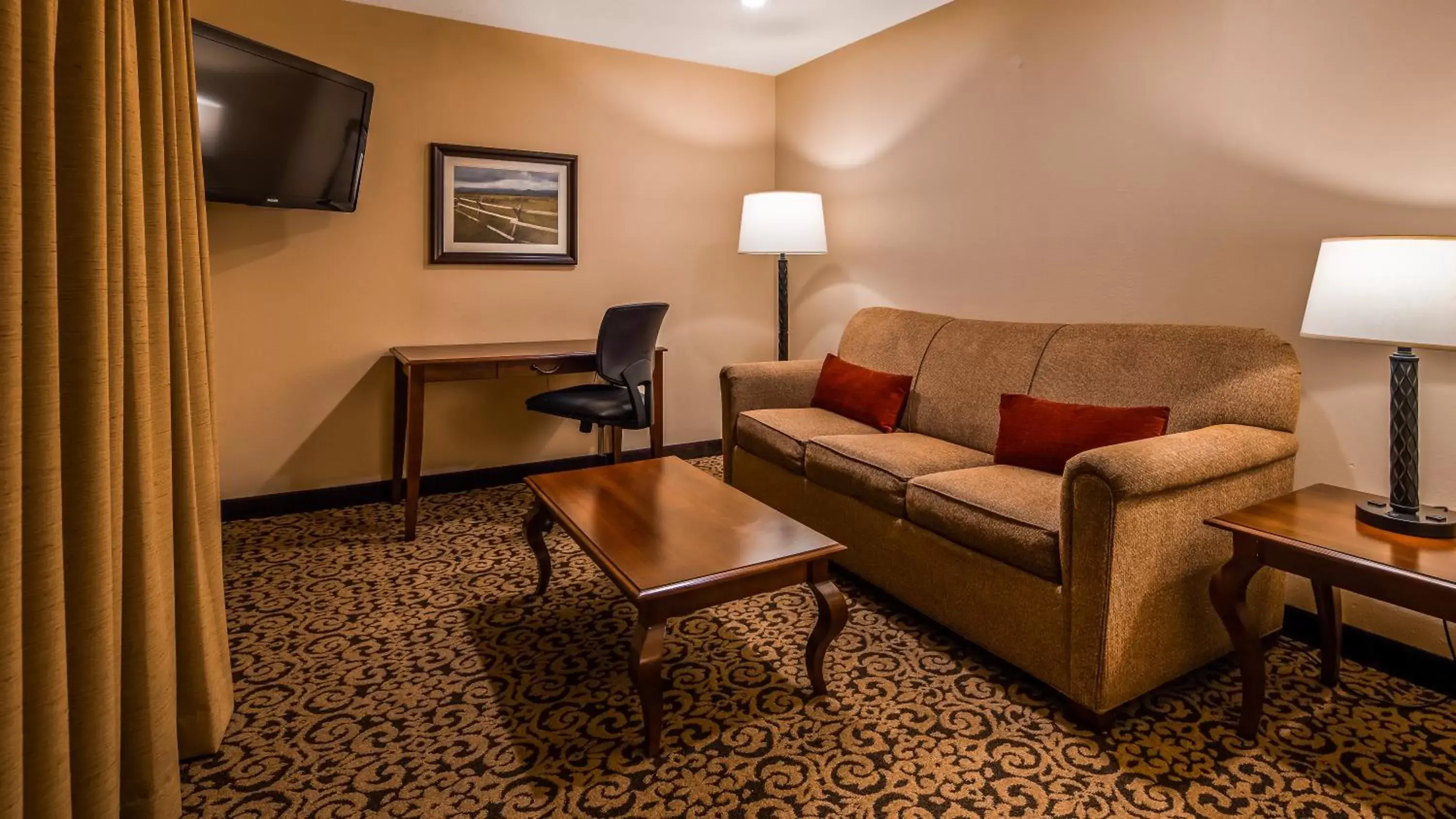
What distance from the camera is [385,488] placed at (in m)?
Result: 3.86

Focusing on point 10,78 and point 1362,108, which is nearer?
point 10,78

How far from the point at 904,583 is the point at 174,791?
1975 millimetres

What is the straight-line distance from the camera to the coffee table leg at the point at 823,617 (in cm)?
Result: 199

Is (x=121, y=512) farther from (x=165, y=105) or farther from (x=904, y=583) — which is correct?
(x=904, y=583)

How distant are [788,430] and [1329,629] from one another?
6.08 feet

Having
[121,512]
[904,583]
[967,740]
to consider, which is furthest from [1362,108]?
[121,512]

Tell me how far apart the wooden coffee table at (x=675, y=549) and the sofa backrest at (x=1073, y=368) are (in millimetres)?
1161

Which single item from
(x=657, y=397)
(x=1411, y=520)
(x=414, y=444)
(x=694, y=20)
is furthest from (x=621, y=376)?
(x=1411, y=520)

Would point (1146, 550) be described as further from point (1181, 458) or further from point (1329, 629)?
point (1329, 629)

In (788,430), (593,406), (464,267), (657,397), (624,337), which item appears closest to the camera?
(788,430)

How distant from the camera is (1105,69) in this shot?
2.88 metres

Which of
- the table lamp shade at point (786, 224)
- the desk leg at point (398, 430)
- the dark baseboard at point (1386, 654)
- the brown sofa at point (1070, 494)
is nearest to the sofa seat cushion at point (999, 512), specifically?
the brown sofa at point (1070, 494)

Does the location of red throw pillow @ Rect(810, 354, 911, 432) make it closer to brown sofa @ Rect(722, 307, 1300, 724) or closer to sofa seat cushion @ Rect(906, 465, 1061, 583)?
brown sofa @ Rect(722, 307, 1300, 724)

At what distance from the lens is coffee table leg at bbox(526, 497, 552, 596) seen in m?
2.59
